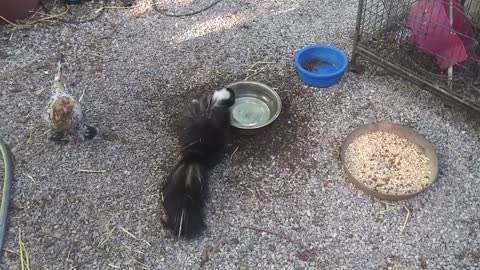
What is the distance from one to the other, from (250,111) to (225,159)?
438mm

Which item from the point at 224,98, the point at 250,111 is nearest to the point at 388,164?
the point at 250,111

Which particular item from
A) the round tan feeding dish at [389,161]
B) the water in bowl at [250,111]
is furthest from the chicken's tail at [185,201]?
the round tan feeding dish at [389,161]

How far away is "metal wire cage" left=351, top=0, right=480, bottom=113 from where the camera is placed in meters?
2.96

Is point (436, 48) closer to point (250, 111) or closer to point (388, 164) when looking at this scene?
point (388, 164)

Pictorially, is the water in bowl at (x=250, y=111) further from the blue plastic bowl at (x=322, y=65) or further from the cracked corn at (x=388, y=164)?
the cracked corn at (x=388, y=164)

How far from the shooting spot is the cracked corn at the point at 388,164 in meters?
2.63

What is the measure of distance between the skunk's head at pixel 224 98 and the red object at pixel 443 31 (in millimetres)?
1359

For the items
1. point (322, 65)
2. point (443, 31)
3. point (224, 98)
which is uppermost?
point (443, 31)

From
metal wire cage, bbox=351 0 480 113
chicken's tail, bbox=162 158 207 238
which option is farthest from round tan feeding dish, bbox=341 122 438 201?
chicken's tail, bbox=162 158 207 238

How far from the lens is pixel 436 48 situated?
314 centimetres

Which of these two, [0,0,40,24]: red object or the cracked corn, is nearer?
the cracked corn

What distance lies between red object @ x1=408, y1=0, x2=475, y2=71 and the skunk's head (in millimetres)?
1359

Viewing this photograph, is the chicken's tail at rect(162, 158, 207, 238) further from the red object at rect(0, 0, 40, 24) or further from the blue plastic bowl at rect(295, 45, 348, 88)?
the red object at rect(0, 0, 40, 24)

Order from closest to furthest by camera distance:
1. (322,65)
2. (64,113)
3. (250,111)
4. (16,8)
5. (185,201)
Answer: (185,201), (64,113), (250,111), (322,65), (16,8)
